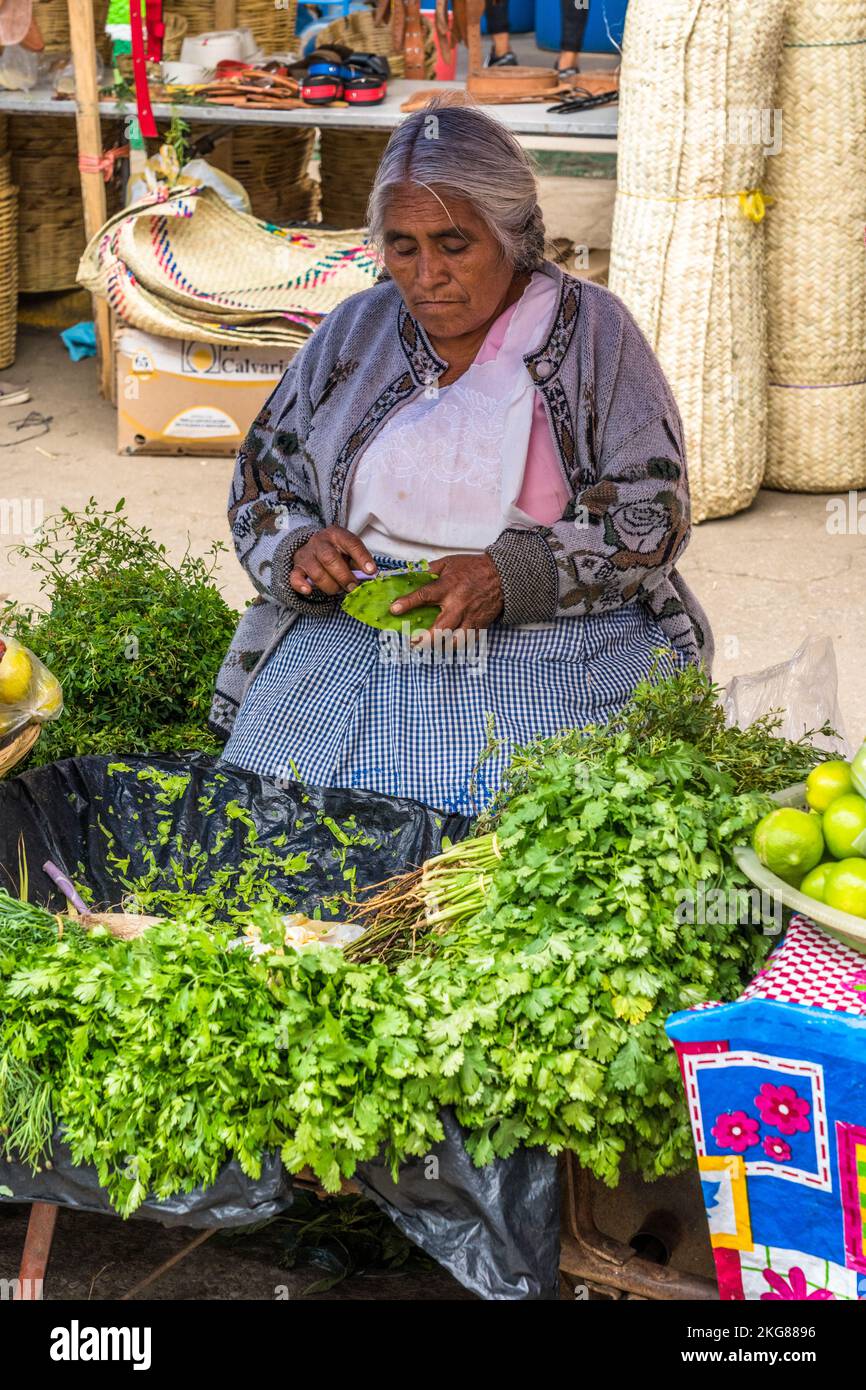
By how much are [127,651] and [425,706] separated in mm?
759

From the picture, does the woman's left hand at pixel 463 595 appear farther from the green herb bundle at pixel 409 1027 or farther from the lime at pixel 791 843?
the lime at pixel 791 843

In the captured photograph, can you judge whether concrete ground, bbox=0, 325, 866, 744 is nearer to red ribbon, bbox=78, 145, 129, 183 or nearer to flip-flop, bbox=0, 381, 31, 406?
flip-flop, bbox=0, 381, 31, 406

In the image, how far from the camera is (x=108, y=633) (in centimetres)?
317

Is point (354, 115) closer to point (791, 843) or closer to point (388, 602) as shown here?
point (388, 602)

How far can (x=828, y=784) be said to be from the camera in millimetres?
1930

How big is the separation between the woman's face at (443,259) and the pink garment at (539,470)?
6cm

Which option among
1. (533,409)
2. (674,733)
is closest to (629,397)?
(533,409)

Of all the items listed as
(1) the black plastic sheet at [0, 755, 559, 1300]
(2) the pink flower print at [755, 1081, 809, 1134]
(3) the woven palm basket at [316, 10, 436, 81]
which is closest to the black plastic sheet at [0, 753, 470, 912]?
(1) the black plastic sheet at [0, 755, 559, 1300]

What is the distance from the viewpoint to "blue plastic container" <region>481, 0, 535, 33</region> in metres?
11.4

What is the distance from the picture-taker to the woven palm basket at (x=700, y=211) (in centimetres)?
→ 470

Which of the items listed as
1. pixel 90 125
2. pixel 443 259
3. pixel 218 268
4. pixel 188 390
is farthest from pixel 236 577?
pixel 443 259

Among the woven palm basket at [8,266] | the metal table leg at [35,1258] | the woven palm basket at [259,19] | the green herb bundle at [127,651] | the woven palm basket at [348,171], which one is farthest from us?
the woven palm basket at [348,171]

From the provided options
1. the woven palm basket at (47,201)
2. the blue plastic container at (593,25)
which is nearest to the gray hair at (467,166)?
the woven palm basket at (47,201)

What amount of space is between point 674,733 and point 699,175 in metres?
3.03
